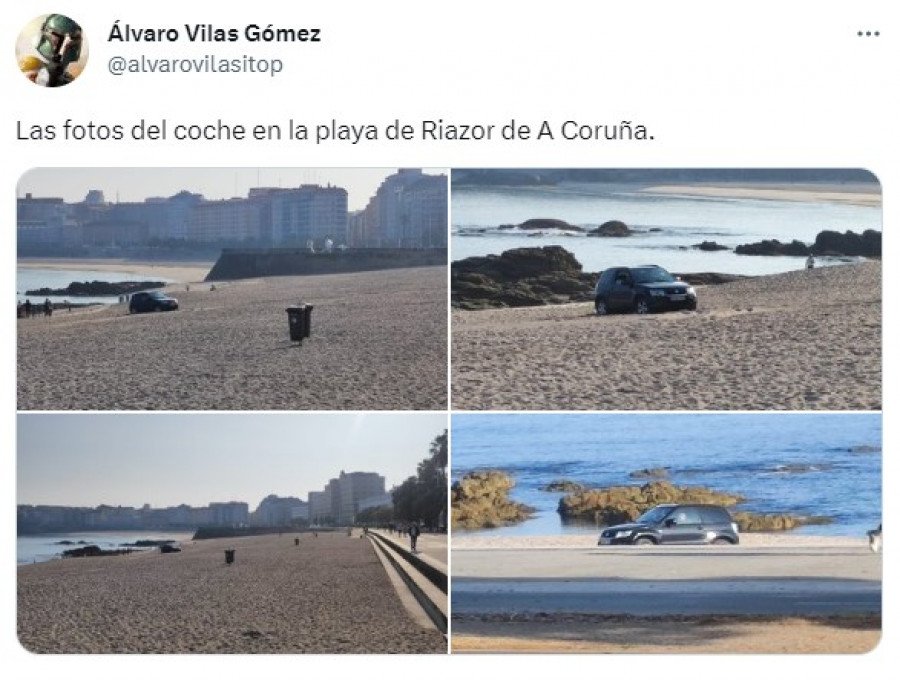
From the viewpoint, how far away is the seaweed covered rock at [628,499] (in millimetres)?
13211

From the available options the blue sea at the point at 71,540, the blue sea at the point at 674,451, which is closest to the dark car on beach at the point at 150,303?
the blue sea at the point at 71,540

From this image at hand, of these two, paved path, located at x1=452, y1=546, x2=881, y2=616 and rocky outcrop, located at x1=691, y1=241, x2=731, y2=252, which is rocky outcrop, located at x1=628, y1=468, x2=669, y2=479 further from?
rocky outcrop, located at x1=691, y1=241, x2=731, y2=252

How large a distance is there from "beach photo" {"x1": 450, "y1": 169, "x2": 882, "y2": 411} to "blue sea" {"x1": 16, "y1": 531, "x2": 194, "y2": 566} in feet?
7.64

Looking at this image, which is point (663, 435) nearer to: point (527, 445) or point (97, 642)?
point (527, 445)

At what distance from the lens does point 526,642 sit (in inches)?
516

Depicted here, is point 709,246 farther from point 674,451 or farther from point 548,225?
point 674,451

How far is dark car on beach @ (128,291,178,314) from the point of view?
45.4 ft

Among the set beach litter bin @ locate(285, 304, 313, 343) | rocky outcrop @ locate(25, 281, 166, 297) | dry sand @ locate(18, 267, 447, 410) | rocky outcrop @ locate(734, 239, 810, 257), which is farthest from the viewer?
rocky outcrop @ locate(25, 281, 166, 297)

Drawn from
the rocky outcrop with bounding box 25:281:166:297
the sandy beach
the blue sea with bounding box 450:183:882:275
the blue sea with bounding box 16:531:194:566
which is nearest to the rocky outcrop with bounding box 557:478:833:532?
the sandy beach

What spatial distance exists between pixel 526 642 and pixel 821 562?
209 centimetres

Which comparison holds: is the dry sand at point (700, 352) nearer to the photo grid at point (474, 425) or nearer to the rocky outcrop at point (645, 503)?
the photo grid at point (474, 425)

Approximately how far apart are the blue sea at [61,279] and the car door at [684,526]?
398 cm

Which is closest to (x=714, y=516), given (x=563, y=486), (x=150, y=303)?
(x=563, y=486)
